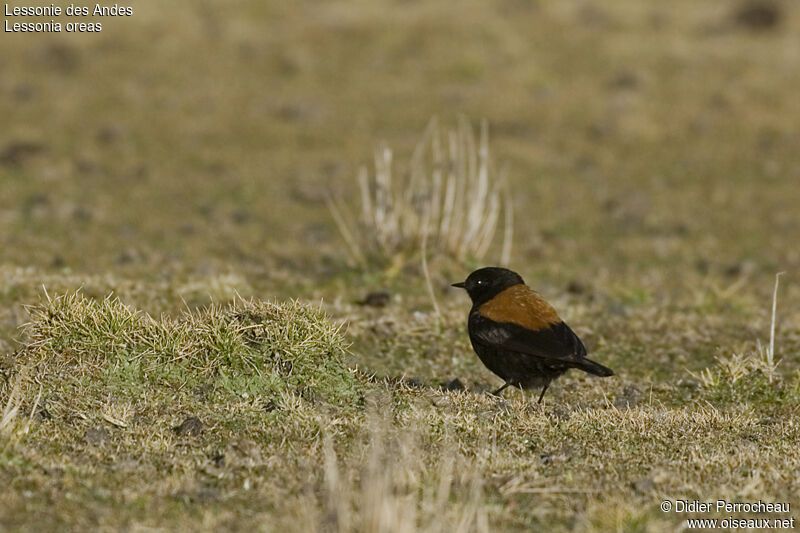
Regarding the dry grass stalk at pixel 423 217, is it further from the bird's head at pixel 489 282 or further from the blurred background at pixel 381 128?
the bird's head at pixel 489 282

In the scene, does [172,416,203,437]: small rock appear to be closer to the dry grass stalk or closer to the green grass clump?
the green grass clump

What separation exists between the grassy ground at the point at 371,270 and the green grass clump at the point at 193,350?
2cm

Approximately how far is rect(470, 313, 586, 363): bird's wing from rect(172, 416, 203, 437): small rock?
1977 mm

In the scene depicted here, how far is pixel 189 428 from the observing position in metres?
6.22

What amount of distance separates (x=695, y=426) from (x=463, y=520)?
8.69ft

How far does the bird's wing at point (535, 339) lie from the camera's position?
6.84m

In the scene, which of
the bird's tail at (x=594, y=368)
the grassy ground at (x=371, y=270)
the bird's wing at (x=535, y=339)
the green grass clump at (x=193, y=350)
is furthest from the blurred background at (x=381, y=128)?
the bird's tail at (x=594, y=368)

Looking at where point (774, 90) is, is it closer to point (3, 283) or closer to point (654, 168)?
point (654, 168)

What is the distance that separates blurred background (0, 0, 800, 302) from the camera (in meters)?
14.0

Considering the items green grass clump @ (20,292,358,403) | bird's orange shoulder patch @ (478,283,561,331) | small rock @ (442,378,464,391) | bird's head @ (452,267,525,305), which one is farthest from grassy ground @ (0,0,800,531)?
bird's head @ (452,267,525,305)

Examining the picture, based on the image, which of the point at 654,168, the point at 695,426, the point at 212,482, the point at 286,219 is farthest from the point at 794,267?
the point at 212,482

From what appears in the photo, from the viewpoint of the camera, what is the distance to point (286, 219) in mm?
15578

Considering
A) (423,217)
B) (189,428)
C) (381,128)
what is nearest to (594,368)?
(189,428)

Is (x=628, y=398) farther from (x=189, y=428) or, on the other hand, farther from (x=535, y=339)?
(x=189, y=428)
